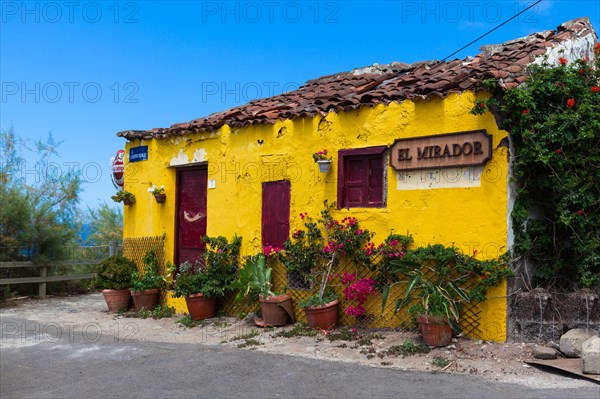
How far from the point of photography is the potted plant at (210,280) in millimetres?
10180

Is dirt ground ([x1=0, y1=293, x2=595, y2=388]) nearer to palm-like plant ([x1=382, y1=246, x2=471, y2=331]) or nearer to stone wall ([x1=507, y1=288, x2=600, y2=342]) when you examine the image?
stone wall ([x1=507, y1=288, x2=600, y2=342])

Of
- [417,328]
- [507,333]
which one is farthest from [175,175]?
[507,333]

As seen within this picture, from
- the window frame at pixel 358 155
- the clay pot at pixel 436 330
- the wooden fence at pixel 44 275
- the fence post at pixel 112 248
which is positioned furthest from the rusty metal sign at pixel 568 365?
the fence post at pixel 112 248

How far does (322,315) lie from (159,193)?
514 centimetres

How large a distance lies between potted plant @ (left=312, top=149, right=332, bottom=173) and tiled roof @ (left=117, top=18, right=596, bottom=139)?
0.75 m

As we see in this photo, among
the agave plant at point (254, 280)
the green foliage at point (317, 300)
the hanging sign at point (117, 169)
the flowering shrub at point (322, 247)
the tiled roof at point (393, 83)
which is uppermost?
the tiled roof at point (393, 83)

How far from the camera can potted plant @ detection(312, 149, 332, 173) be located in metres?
9.05

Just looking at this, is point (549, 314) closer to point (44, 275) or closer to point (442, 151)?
point (442, 151)

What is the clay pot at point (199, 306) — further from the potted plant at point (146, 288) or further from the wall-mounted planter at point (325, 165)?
the wall-mounted planter at point (325, 165)

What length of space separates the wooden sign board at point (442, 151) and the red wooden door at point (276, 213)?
220cm

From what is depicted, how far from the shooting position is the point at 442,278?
764cm

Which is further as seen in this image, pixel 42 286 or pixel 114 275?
pixel 42 286

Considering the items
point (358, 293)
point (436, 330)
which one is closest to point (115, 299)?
point (358, 293)

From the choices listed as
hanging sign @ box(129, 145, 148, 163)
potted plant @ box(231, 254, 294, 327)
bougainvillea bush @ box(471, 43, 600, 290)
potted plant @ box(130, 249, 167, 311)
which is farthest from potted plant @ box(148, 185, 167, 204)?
bougainvillea bush @ box(471, 43, 600, 290)
